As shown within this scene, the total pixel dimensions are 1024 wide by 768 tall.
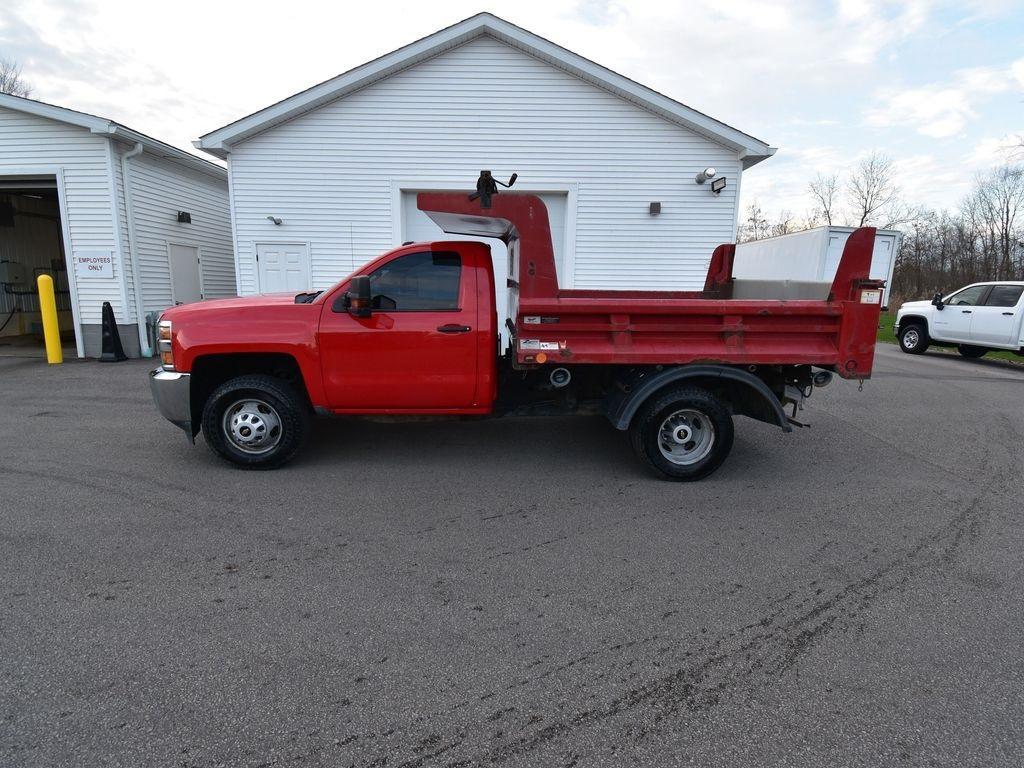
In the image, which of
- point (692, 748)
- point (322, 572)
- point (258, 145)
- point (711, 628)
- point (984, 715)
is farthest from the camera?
point (258, 145)

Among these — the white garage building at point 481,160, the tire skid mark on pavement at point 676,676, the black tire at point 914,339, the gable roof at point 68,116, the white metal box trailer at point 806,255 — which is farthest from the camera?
the black tire at point 914,339

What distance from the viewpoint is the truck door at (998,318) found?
39.0ft

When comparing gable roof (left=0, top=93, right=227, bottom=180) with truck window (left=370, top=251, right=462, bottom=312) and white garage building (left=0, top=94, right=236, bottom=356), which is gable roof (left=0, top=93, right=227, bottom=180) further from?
truck window (left=370, top=251, right=462, bottom=312)

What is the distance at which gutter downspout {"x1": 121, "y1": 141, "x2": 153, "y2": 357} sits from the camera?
432 inches

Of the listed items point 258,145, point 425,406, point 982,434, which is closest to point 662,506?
point 425,406

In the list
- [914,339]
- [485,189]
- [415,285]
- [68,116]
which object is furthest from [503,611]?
[914,339]

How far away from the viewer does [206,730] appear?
7.16ft

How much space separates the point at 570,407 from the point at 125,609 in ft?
11.6

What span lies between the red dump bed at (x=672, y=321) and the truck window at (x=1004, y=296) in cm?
1065

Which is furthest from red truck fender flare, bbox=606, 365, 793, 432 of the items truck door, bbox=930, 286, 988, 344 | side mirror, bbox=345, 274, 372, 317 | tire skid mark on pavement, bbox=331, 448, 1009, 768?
truck door, bbox=930, 286, 988, 344

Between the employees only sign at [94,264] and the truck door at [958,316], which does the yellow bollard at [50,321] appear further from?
the truck door at [958,316]

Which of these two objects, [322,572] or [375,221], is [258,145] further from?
[322,572]

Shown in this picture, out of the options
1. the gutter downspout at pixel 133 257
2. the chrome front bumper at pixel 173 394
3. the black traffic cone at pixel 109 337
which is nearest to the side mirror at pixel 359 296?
the chrome front bumper at pixel 173 394

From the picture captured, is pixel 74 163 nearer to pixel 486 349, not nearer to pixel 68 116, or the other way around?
pixel 68 116
